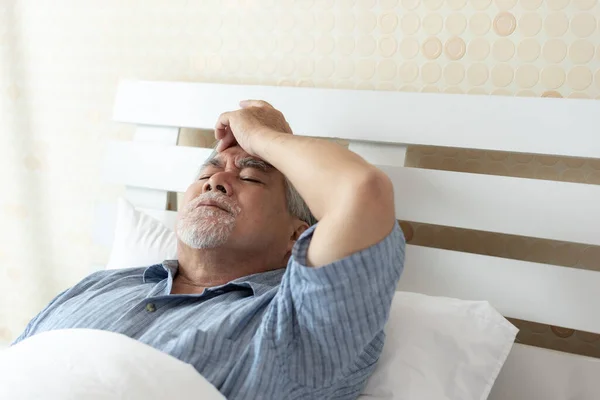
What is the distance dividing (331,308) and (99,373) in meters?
0.37

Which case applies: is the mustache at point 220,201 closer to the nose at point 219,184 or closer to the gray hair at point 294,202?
the nose at point 219,184

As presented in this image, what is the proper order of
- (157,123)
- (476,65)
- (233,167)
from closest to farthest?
1. (233,167)
2. (476,65)
3. (157,123)

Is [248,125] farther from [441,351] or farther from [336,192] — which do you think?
[441,351]

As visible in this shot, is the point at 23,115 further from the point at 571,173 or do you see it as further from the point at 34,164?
the point at 571,173

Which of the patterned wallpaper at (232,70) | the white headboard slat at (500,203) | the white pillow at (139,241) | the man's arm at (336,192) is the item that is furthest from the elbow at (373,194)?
the white pillow at (139,241)

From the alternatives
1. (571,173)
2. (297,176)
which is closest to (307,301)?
(297,176)

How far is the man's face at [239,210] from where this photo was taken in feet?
4.59

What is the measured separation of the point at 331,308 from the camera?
1078 millimetres

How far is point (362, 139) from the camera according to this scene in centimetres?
161

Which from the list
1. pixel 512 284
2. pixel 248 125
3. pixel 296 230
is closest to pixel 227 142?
pixel 248 125

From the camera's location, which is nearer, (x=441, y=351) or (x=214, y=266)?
(x=441, y=351)

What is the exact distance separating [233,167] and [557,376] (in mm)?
795

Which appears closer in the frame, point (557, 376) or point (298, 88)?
point (557, 376)

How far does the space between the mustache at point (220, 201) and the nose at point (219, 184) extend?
2cm
